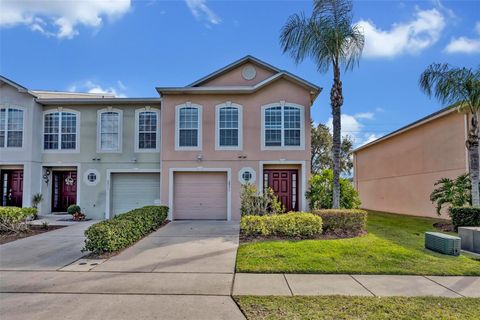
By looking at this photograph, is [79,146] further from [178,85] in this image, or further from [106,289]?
[106,289]

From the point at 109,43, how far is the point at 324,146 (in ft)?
72.2

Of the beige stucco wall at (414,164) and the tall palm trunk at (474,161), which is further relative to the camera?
the beige stucco wall at (414,164)

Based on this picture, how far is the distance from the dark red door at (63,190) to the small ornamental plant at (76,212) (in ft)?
4.28

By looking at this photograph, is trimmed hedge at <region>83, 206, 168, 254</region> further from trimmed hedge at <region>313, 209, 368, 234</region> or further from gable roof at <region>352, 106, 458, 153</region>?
gable roof at <region>352, 106, 458, 153</region>

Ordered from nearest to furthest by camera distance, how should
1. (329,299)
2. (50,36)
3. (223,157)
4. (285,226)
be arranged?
(329,299) < (285,226) < (50,36) < (223,157)

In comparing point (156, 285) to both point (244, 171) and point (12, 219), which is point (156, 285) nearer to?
point (12, 219)

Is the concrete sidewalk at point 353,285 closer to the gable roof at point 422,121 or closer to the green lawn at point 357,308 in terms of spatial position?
the green lawn at point 357,308

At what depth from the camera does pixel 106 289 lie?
5.41 meters

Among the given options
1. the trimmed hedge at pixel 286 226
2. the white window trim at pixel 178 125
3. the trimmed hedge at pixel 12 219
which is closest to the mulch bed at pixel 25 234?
the trimmed hedge at pixel 12 219

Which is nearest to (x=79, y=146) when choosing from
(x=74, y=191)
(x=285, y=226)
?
(x=74, y=191)

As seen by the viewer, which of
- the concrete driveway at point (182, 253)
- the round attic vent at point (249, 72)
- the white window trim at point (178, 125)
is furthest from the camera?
the round attic vent at point (249, 72)

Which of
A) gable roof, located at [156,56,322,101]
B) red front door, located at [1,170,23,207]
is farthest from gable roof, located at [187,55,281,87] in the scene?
red front door, located at [1,170,23,207]

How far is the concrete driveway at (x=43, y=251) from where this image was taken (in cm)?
702

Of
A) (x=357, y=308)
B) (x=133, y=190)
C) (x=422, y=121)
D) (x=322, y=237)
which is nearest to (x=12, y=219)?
(x=133, y=190)
